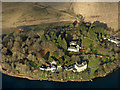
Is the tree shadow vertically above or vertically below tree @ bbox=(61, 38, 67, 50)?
above

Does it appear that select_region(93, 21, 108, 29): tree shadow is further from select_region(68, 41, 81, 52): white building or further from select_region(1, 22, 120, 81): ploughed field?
select_region(68, 41, 81, 52): white building

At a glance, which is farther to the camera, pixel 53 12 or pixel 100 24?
pixel 53 12

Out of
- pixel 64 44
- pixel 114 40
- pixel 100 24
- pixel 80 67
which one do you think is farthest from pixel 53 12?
pixel 80 67

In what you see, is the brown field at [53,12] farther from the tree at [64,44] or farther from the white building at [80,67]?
the white building at [80,67]

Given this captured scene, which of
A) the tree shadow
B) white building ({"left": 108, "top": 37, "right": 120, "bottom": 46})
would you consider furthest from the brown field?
white building ({"left": 108, "top": 37, "right": 120, "bottom": 46})

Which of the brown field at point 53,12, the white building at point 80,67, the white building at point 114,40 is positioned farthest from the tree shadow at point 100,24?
the white building at point 80,67

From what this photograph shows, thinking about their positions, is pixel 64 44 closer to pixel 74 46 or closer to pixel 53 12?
pixel 74 46

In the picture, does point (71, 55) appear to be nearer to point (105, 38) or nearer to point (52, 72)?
point (52, 72)

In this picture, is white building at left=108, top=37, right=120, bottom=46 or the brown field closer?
white building at left=108, top=37, right=120, bottom=46

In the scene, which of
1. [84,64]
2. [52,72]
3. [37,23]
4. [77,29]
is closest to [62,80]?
[52,72]

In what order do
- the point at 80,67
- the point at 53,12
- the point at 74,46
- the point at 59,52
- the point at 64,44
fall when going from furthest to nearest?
the point at 53,12 < the point at 74,46 < the point at 64,44 < the point at 59,52 < the point at 80,67
